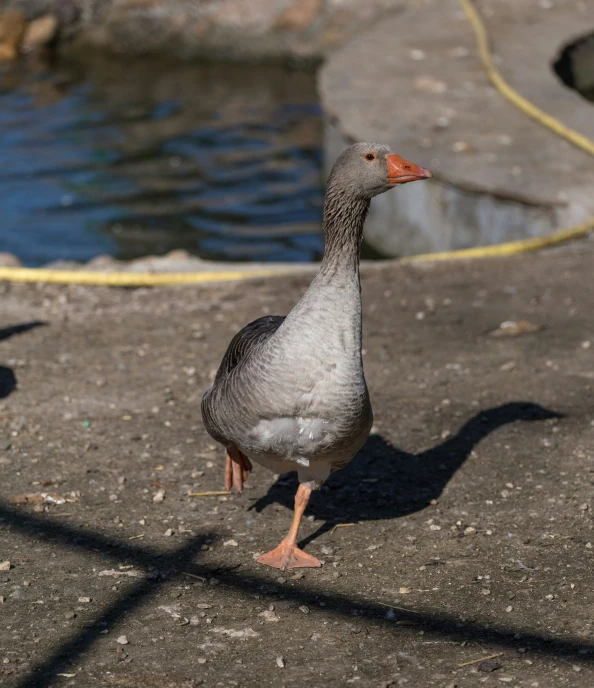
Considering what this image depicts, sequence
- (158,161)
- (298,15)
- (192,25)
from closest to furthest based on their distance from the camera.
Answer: (158,161) < (298,15) < (192,25)

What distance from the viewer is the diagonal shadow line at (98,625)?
12.6 ft

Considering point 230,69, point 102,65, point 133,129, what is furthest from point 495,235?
point 102,65

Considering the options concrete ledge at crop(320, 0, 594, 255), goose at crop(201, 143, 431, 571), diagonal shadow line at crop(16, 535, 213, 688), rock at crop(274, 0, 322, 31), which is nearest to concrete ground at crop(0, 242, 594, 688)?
diagonal shadow line at crop(16, 535, 213, 688)

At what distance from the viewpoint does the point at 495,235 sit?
9.77 meters

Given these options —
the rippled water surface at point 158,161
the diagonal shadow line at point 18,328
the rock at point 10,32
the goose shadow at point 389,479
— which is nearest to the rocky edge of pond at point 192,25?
the rock at point 10,32

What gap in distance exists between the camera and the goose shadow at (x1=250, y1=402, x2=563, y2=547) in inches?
208

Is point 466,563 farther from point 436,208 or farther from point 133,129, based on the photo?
point 133,129

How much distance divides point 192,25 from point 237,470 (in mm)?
15103

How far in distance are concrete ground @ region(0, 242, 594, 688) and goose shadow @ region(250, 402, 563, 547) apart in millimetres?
14

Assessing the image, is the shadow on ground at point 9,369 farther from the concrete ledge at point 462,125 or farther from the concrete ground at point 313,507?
the concrete ledge at point 462,125

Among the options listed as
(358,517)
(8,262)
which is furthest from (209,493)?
(8,262)

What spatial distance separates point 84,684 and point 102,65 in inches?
648

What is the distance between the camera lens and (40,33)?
19.1 metres

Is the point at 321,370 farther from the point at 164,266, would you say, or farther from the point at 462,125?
the point at 462,125
